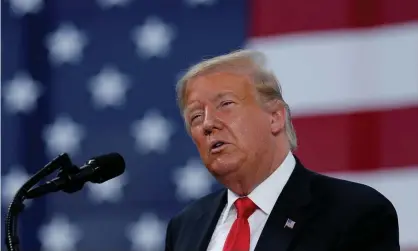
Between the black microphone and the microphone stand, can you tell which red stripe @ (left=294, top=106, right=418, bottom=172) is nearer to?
the black microphone

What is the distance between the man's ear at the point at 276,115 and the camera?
1.93 meters

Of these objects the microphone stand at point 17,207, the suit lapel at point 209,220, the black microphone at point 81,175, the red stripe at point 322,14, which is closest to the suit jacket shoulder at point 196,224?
the suit lapel at point 209,220

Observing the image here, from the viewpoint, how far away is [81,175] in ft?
5.29

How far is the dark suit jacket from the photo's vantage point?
1693 millimetres

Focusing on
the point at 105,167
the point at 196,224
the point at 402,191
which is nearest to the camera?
the point at 105,167

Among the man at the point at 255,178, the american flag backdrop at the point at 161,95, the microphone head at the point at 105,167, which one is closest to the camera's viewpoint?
the microphone head at the point at 105,167

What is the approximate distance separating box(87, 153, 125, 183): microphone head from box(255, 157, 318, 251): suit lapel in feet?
1.12

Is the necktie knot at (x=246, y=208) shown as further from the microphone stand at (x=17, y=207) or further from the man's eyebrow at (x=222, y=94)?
the microphone stand at (x=17, y=207)

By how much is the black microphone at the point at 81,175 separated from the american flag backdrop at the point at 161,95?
110 centimetres

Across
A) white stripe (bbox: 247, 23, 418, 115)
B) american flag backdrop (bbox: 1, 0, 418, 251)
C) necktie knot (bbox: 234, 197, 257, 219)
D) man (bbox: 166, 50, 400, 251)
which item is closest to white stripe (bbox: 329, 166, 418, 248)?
american flag backdrop (bbox: 1, 0, 418, 251)

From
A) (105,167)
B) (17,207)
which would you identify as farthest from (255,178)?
(17,207)

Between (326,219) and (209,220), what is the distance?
33 centimetres

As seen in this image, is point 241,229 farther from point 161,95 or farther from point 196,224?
point 161,95

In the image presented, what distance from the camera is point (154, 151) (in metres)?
2.92
